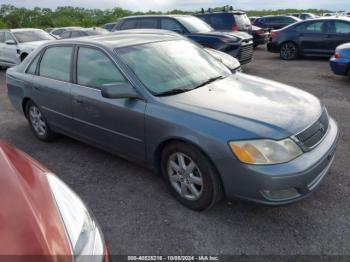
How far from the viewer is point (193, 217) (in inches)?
116

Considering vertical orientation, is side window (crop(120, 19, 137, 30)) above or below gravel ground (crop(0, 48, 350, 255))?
above

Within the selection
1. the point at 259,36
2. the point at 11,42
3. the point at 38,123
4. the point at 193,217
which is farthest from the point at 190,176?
the point at 259,36

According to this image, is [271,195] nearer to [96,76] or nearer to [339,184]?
[339,184]

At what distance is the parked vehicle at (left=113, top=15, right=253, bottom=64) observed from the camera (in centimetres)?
882

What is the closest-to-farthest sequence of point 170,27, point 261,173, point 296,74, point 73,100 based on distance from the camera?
1. point 261,173
2. point 73,100
3. point 296,74
4. point 170,27

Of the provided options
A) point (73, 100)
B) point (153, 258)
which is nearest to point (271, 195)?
point (153, 258)

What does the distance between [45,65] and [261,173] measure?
3.35 metres

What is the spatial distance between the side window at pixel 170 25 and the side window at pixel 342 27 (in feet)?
17.1

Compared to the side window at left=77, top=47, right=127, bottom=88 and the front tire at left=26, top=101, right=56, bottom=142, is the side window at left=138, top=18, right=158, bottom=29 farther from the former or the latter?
the side window at left=77, top=47, right=127, bottom=88

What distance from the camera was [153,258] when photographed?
252cm

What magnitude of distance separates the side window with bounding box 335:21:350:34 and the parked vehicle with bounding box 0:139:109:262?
10931mm

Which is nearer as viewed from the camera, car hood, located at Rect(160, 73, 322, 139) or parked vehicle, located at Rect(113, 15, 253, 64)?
car hood, located at Rect(160, 73, 322, 139)

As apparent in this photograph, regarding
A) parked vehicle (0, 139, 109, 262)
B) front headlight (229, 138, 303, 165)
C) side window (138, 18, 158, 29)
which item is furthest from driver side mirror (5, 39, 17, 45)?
front headlight (229, 138, 303, 165)

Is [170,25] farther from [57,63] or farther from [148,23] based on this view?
[57,63]
